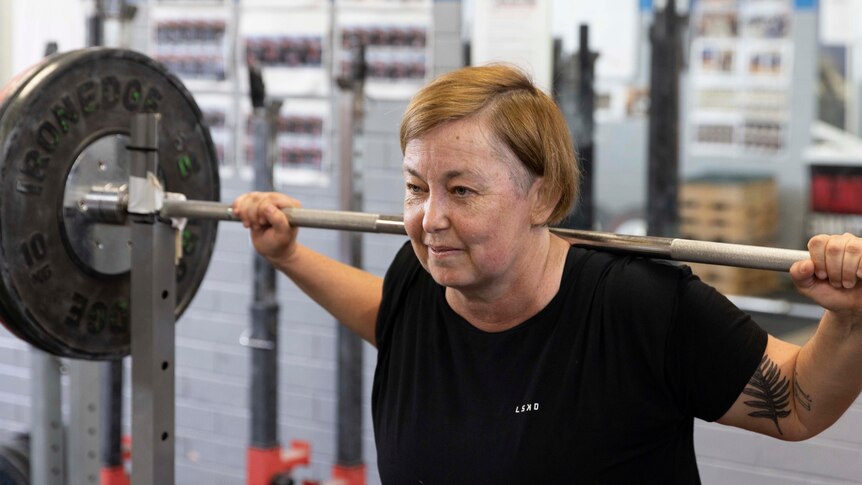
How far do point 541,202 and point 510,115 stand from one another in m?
0.16

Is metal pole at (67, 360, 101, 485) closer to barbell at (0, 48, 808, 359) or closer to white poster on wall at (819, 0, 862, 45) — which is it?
barbell at (0, 48, 808, 359)

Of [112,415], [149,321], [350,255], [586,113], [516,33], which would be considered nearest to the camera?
[149,321]

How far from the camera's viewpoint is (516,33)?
149 inches

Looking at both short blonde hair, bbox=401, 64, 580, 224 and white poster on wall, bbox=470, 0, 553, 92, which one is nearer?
short blonde hair, bbox=401, 64, 580, 224

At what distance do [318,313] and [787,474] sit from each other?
187 centimetres

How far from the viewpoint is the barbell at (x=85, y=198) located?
2.14m

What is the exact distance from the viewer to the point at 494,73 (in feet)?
5.67

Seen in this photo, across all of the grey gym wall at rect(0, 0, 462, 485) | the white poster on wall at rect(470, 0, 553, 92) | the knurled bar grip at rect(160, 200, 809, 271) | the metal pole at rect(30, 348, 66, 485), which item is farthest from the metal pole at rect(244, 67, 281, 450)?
the knurled bar grip at rect(160, 200, 809, 271)

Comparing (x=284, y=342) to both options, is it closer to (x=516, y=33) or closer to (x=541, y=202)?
(x=516, y=33)

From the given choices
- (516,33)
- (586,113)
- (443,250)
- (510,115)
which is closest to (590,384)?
(443,250)

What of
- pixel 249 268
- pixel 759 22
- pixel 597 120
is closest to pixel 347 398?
pixel 249 268

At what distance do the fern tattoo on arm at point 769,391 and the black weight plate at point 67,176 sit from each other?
1.32 m

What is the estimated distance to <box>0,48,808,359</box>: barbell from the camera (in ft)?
7.01

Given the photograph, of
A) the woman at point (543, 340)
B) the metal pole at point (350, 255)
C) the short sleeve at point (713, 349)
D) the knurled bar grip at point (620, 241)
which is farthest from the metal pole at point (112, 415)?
the short sleeve at point (713, 349)
